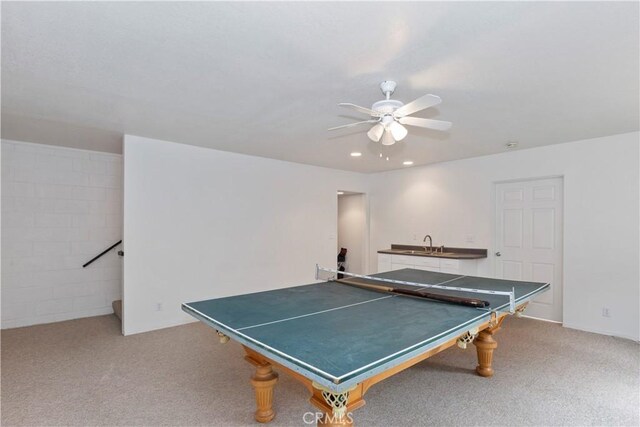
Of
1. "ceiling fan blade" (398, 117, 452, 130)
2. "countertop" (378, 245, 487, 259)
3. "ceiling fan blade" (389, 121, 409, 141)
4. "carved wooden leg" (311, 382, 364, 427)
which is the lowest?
"carved wooden leg" (311, 382, 364, 427)

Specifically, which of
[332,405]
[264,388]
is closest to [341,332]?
[332,405]

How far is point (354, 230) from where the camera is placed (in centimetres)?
704

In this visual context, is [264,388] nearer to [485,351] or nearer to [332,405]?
[332,405]

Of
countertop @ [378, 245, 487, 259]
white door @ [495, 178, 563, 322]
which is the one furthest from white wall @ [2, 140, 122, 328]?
white door @ [495, 178, 563, 322]

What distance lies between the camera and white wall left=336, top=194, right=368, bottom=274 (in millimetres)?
6621

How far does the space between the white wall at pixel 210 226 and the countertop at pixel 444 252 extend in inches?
51.0

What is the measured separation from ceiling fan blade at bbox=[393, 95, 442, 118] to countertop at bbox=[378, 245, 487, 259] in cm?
313

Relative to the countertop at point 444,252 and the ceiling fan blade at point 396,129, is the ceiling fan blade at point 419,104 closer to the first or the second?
the ceiling fan blade at point 396,129

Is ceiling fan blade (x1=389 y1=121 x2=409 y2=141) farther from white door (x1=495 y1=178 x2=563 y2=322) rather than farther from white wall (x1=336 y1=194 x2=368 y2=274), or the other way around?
white wall (x1=336 y1=194 x2=368 y2=274)

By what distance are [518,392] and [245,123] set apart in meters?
3.37

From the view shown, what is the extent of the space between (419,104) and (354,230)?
5116 mm

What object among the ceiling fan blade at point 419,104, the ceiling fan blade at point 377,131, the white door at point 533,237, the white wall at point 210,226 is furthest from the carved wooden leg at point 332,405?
the white door at point 533,237

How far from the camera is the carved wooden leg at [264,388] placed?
2.11 m

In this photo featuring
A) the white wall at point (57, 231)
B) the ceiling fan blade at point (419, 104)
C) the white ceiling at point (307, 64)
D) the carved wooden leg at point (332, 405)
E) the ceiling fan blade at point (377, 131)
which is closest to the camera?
the carved wooden leg at point (332, 405)
